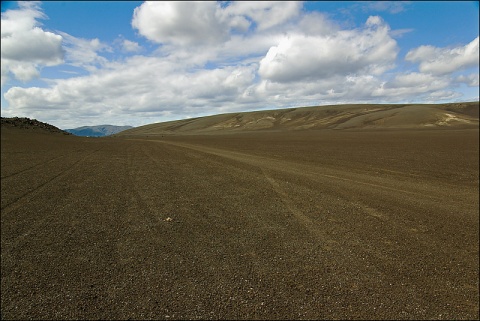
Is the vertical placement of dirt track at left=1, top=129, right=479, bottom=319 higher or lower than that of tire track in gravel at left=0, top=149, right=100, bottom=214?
lower

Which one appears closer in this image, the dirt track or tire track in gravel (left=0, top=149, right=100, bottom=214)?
the dirt track

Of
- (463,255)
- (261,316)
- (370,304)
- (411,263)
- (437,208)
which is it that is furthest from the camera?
(437,208)

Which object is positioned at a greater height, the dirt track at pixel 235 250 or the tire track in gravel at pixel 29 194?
the tire track in gravel at pixel 29 194

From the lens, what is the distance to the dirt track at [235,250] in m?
5.17

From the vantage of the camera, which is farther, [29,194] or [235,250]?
[29,194]

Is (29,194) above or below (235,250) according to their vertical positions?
above

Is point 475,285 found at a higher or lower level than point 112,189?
lower

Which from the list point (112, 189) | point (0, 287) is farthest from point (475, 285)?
point (112, 189)

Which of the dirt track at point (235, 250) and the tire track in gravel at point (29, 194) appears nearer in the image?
the dirt track at point (235, 250)

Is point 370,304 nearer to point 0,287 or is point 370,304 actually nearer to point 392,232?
point 392,232

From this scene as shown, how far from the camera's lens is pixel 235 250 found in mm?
7105

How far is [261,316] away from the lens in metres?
4.91

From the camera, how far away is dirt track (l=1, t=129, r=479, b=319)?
517cm

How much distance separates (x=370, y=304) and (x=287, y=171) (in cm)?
1282
